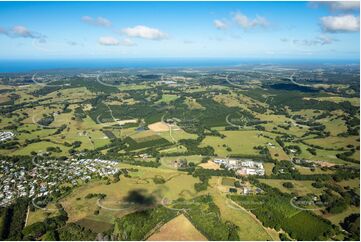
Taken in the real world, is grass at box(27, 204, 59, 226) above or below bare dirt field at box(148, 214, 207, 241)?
above

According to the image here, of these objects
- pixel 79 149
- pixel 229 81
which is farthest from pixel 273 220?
pixel 229 81

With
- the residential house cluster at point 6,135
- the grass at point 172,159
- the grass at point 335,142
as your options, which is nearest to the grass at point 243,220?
the grass at point 172,159

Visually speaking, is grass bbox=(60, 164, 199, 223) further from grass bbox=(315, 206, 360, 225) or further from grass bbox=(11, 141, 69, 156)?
grass bbox=(11, 141, 69, 156)

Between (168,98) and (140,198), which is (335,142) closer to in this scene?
(140,198)

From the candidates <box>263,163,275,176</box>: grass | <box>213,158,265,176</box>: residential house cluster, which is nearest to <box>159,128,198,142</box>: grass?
<box>213,158,265,176</box>: residential house cluster

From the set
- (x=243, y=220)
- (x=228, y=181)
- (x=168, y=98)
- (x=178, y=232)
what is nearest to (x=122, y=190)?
(x=178, y=232)

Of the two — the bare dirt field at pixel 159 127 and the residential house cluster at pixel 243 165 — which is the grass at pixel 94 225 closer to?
the residential house cluster at pixel 243 165
